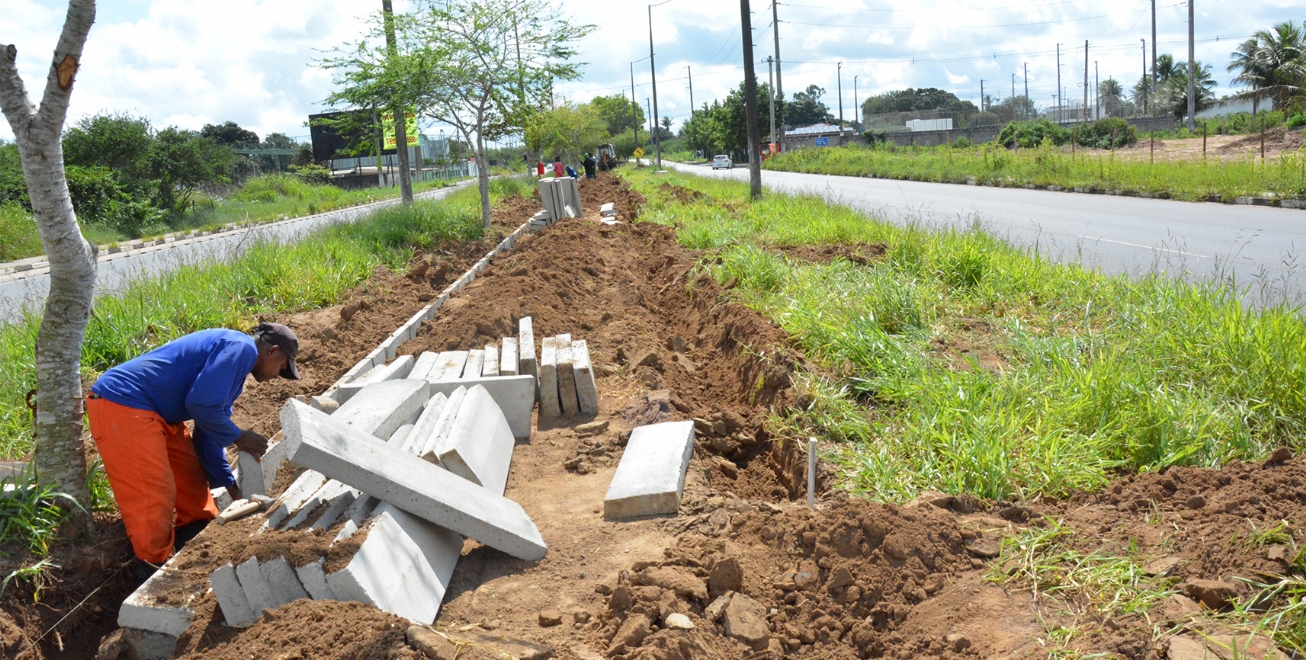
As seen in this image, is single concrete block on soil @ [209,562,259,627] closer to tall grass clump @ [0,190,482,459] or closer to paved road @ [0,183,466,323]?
tall grass clump @ [0,190,482,459]

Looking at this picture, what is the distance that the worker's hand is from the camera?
183 inches

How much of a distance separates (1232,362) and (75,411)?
234 inches

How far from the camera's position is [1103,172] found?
22.4m

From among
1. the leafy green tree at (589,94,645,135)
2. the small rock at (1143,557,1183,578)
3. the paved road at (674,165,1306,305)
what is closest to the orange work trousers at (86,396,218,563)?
the small rock at (1143,557,1183,578)

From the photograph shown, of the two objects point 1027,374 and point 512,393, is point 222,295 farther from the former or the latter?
point 1027,374

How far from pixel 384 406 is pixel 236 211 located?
94.4 feet

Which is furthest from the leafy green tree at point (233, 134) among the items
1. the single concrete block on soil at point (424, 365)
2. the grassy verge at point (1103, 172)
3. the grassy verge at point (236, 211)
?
the single concrete block on soil at point (424, 365)

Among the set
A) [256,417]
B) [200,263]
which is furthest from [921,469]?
[200,263]

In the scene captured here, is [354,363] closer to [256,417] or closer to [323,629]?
[256,417]

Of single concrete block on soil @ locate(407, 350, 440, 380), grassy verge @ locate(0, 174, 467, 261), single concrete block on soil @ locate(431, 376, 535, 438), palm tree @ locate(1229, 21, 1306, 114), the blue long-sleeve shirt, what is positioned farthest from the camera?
palm tree @ locate(1229, 21, 1306, 114)

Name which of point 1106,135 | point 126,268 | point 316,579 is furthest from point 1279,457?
point 1106,135

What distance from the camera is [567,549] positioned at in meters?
4.20

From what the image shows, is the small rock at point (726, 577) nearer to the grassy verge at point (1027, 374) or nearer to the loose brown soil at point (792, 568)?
the loose brown soil at point (792, 568)

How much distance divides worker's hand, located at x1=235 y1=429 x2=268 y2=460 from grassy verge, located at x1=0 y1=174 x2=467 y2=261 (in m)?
18.7
